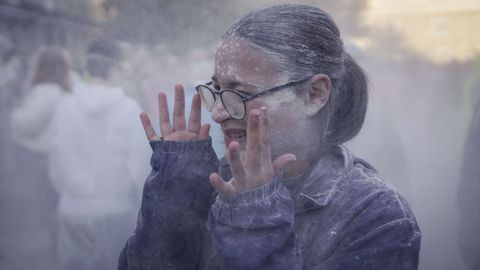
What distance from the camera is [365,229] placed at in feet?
3.82

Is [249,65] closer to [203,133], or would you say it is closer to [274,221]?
[203,133]

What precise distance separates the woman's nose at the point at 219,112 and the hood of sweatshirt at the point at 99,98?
66.0 inches

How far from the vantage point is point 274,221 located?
1061mm

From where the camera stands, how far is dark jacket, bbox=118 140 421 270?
107 centimetres

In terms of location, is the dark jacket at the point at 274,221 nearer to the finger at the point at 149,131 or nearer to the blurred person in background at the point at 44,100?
the finger at the point at 149,131

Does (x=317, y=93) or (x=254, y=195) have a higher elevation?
(x=317, y=93)

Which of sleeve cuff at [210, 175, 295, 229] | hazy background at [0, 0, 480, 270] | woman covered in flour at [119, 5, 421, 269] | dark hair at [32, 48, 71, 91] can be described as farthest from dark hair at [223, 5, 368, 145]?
dark hair at [32, 48, 71, 91]

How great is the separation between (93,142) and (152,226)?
171cm

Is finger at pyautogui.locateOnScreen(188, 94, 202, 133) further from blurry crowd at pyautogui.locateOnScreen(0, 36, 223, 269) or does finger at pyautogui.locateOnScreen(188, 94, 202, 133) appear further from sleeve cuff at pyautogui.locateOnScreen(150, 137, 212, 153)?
blurry crowd at pyautogui.locateOnScreen(0, 36, 223, 269)

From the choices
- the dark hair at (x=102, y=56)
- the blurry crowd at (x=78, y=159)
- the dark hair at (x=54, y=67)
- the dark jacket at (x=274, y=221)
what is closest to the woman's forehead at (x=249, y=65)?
the dark jacket at (x=274, y=221)

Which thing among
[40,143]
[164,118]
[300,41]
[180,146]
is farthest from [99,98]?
[300,41]

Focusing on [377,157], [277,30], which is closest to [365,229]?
[277,30]

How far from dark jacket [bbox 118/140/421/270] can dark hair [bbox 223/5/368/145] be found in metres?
0.22

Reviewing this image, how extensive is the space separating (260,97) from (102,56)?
175 centimetres
